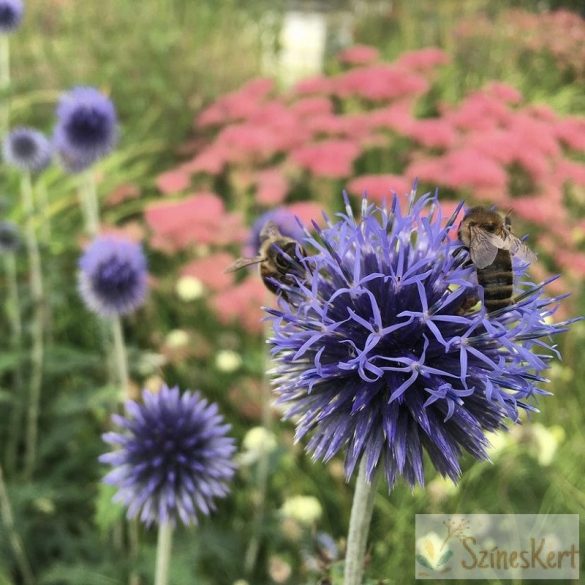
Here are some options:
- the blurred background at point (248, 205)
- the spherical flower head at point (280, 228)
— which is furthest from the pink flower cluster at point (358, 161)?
the spherical flower head at point (280, 228)

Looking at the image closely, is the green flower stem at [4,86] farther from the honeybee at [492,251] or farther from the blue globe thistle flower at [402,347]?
the honeybee at [492,251]

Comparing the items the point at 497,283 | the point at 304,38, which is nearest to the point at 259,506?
the point at 497,283

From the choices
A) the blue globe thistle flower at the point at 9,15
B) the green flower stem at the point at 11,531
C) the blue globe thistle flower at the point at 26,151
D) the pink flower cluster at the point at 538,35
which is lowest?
the green flower stem at the point at 11,531

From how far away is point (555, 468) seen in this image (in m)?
2.32

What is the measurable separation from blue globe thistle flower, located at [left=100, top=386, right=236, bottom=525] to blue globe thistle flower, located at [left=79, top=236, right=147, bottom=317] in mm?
570

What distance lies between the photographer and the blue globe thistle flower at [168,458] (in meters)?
1.35

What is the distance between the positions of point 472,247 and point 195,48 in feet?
15.1

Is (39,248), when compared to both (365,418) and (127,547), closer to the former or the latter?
(127,547)

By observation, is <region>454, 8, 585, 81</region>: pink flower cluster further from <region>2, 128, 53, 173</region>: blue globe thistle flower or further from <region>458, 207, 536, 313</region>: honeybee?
<region>458, 207, 536, 313</region>: honeybee

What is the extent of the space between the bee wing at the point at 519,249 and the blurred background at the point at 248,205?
1.85ft

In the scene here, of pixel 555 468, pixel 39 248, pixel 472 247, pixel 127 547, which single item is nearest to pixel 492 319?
pixel 472 247

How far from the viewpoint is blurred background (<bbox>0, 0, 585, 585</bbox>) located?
2098 millimetres

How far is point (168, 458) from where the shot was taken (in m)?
1.43

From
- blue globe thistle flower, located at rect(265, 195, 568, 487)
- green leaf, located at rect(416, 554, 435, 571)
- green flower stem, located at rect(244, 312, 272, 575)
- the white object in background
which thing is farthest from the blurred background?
the white object in background
